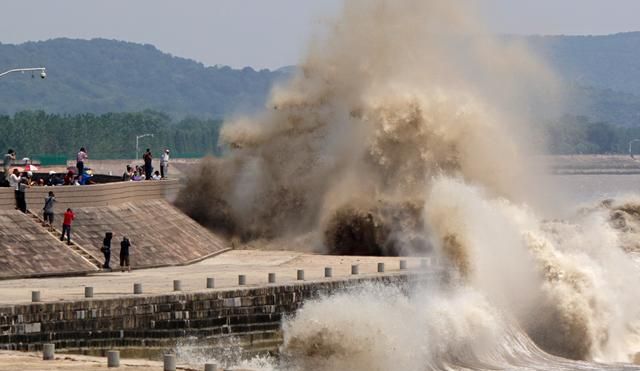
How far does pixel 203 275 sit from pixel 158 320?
8.09 metres

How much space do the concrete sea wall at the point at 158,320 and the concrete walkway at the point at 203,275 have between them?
28.3 inches

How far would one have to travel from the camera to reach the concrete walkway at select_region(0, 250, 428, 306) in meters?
29.8

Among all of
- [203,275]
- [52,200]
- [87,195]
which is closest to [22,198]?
[52,200]

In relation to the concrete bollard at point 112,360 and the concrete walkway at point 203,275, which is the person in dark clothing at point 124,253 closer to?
the concrete walkway at point 203,275

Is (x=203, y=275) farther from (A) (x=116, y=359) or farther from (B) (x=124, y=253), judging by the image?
(A) (x=116, y=359)

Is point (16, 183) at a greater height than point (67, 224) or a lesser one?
greater

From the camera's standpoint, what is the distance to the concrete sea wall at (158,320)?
2591 centimetres

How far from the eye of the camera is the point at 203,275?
3631cm

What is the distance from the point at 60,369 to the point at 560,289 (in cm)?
1913

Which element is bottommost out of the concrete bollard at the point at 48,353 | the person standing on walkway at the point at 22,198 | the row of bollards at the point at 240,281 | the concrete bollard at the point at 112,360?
the concrete bollard at the point at 112,360

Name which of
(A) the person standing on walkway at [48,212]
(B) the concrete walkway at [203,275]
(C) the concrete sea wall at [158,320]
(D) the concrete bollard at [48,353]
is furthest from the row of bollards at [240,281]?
(A) the person standing on walkway at [48,212]

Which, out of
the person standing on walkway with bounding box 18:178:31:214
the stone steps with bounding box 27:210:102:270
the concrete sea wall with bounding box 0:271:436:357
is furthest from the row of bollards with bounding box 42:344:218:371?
the person standing on walkway with bounding box 18:178:31:214

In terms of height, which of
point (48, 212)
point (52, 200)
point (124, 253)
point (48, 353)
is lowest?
point (48, 353)

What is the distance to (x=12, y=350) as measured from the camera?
2511 centimetres
